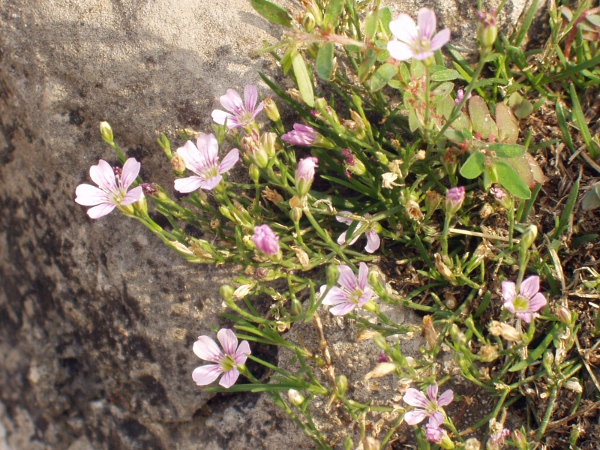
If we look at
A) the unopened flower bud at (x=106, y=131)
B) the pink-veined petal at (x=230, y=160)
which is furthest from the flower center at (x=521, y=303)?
the unopened flower bud at (x=106, y=131)

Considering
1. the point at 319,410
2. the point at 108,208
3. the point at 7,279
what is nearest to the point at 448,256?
the point at 319,410

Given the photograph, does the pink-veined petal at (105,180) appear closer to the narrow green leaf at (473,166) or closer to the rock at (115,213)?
the rock at (115,213)

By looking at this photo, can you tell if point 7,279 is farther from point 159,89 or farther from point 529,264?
point 529,264

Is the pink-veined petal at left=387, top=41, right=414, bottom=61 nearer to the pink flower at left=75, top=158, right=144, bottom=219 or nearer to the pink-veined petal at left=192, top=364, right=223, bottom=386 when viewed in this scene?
the pink flower at left=75, top=158, right=144, bottom=219

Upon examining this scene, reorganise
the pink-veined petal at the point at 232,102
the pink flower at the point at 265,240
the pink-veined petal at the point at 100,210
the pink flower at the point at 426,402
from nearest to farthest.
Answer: the pink flower at the point at 265,240 < the pink flower at the point at 426,402 < the pink-veined petal at the point at 100,210 < the pink-veined petal at the point at 232,102

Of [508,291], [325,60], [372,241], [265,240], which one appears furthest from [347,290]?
[325,60]

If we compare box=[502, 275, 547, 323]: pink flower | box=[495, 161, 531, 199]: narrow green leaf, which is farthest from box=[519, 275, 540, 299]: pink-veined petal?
box=[495, 161, 531, 199]: narrow green leaf

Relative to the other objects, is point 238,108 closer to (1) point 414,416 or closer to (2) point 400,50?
(2) point 400,50
